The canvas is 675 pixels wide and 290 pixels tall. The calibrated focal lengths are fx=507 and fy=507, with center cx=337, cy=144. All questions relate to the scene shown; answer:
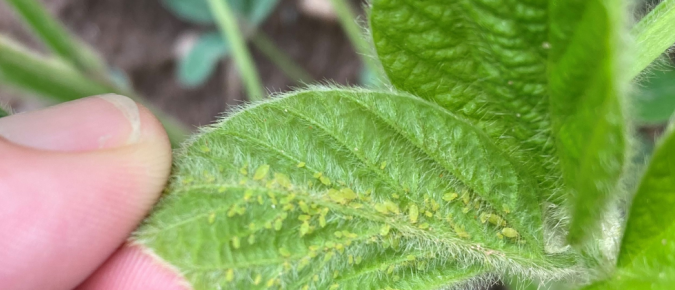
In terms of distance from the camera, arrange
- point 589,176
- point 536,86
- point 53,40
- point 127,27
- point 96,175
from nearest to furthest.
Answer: point 589,176, point 536,86, point 96,175, point 53,40, point 127,27

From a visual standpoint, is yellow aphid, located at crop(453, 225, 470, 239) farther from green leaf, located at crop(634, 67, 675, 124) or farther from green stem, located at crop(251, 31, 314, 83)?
green stem, located at crop(251, 31, 314, 83)

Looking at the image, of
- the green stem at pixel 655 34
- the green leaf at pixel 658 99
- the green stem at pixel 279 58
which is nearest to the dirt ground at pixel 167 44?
the green stem at pixel 279 58

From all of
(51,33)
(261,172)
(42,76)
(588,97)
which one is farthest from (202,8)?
(588,97)

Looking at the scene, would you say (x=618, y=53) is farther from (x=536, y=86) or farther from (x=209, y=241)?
(x=209, y=241)

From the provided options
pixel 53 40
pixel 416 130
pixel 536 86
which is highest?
pixel 536 86

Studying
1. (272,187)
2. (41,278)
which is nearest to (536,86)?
(272,187)

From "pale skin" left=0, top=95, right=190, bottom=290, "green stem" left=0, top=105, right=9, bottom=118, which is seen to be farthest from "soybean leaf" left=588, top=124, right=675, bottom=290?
"green stem" left=0, top=105, right=9, bottom=118

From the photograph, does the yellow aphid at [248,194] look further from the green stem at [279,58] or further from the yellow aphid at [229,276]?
the green stem at [279,58]
